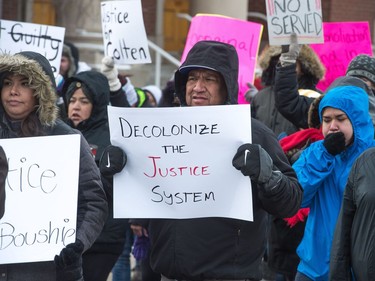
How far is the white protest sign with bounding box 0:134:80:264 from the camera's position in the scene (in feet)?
14.9

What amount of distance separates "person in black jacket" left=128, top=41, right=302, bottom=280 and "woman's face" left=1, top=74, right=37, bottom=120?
0.78 meters

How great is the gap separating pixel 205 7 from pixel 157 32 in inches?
45.1

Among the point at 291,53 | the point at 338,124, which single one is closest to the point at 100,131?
the point at 291,53

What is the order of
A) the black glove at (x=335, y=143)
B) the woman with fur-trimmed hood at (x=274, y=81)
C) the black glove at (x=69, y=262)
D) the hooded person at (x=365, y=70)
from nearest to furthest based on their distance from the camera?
the black glove at (x=69, y=262), the black glove at (x=335, y=143), the hooded person at (x=365, y=70), the woman with fur-trimmed hood at (x=274, y=81)

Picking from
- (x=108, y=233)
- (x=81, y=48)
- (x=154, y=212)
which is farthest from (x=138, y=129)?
(x=81, y=48)

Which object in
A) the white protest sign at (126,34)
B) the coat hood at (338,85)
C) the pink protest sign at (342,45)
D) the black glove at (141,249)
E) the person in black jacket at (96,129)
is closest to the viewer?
the coat hood at (338,85)

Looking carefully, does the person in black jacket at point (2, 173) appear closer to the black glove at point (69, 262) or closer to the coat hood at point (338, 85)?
the black glove at point (69, 262)

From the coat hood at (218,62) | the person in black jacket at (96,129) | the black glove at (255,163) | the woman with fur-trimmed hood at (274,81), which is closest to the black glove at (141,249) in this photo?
the person in black jacket at (96,129)

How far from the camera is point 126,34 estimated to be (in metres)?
8.90

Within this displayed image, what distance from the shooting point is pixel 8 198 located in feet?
15.1

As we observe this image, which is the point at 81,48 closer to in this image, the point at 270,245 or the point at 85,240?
the point at 270,245

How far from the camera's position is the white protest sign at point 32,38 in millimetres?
8609

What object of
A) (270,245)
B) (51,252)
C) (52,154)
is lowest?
(270,245)

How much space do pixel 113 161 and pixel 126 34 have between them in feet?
13.7
